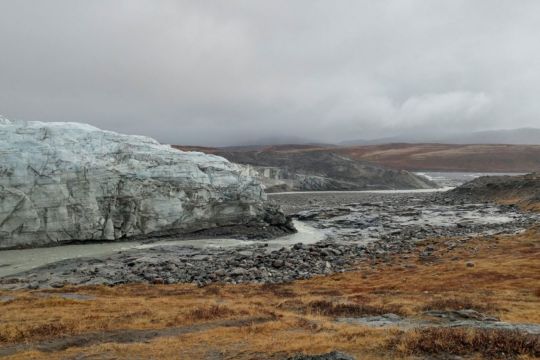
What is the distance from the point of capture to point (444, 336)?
41.3ft

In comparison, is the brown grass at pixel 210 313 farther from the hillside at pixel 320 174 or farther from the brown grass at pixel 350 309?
the hillside at pixel 320 174

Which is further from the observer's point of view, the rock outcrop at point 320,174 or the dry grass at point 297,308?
the rock outcrop at point 320,174

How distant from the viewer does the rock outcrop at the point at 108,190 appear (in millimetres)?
42062

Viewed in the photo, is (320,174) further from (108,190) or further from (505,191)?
(108,190)

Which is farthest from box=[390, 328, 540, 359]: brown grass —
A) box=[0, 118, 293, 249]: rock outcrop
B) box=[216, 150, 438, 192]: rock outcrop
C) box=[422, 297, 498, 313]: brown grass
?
box=[216, 150, 438, 192]: rock outcrop

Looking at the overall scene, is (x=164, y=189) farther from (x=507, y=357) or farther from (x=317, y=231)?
(x=507, y=357)

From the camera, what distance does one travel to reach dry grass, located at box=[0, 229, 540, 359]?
13523 millimetres

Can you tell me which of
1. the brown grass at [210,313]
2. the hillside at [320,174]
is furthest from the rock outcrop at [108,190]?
the hillside at [320,174]

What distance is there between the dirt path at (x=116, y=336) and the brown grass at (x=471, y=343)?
6.89 m

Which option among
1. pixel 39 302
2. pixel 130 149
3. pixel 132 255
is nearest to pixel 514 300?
Answer: pixel 39 302

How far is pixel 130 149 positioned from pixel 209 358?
130 feet

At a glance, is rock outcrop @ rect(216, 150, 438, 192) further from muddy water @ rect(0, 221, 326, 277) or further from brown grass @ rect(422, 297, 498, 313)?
brown grass @ rect(422, 297, 498, 313)

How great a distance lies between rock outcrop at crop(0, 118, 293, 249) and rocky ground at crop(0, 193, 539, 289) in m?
6.49

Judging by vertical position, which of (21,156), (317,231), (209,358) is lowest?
(317,231)
